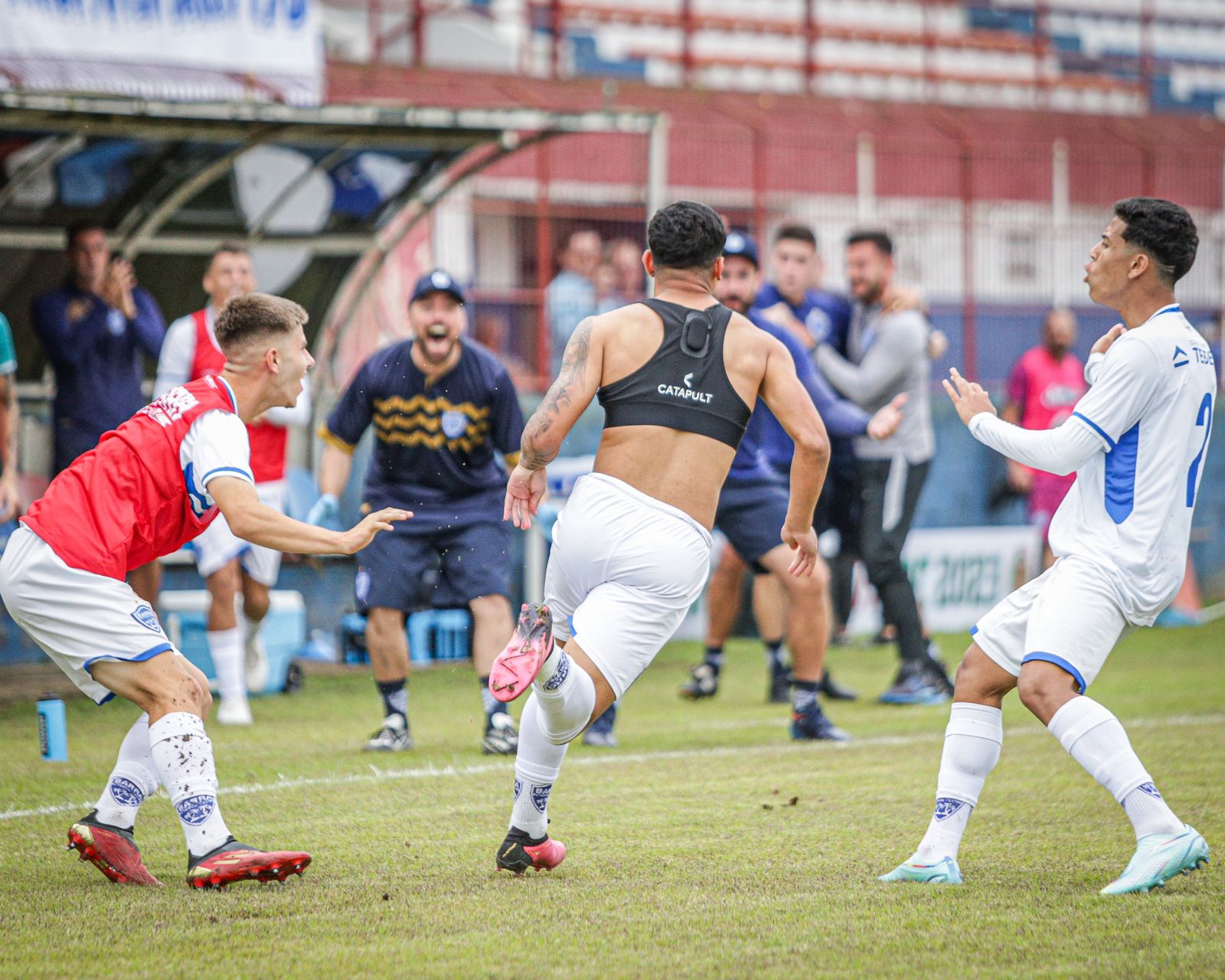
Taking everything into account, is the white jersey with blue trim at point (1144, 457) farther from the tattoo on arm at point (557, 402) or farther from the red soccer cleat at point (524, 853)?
the red soccer cleat at point (524, 853)

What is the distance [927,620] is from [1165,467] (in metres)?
8.72

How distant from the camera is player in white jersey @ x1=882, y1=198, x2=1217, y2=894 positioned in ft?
15.1

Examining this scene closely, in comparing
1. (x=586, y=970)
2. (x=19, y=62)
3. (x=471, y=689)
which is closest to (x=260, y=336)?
(x=586, y=970)

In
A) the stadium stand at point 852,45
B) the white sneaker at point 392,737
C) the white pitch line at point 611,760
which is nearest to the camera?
the white pitch line at point 611,760

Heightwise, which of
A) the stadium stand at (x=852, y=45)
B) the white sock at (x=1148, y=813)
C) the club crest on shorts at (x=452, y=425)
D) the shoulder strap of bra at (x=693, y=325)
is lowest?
the white sock at (x=1148, y=813)

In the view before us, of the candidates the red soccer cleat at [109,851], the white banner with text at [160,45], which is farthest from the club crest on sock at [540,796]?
the white banner with text at [160,45]

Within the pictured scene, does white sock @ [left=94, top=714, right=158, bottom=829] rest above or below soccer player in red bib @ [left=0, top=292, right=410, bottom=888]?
below

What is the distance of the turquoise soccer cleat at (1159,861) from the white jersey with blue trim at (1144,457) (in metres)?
0.64

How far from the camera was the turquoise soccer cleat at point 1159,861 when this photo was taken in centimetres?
453

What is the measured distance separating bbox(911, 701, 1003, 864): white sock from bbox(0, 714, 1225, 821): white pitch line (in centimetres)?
260

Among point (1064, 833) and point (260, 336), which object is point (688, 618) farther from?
point (260, 336)

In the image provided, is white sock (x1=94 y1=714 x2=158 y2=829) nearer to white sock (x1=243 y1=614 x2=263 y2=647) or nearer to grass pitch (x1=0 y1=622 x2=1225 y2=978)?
grass pitch (x1=0 y1=622 x2=1225 y2=978)

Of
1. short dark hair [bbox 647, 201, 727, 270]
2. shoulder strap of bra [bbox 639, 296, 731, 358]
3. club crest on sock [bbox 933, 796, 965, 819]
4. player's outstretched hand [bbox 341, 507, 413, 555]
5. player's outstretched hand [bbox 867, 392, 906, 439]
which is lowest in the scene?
club crest on sock [bbox 933, 796, 965, 819]

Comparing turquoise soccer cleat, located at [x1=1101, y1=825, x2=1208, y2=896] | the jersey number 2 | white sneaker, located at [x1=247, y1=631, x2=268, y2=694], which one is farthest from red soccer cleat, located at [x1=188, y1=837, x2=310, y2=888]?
white sneaker, located at [x1=247, y1=631, x2=268, y2=694]
